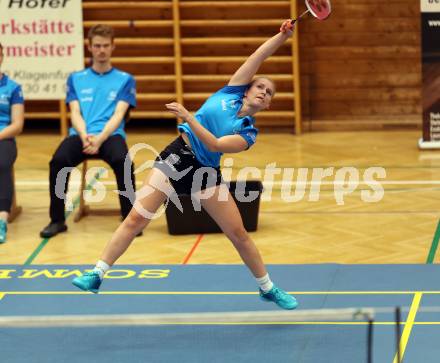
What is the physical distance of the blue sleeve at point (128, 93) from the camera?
29.3ft

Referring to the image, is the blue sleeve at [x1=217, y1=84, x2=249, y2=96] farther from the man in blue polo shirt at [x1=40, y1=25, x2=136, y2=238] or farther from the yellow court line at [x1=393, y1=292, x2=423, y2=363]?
the man in blue polo shirt at [x1=40, y1=25, x2=136, y2=238]

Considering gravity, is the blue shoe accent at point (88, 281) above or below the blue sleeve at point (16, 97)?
below

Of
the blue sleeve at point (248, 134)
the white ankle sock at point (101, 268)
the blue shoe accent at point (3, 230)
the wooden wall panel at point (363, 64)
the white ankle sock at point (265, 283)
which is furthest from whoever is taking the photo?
the wooden wall panel at point (363, 64)

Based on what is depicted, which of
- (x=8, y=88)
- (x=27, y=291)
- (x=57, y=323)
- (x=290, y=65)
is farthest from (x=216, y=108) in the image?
(x=290, y=65)

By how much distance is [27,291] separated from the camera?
7.14 meters

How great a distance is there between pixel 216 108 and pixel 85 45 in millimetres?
6691

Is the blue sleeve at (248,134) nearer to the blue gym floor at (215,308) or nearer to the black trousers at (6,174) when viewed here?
the blue gym floor at (215,308)

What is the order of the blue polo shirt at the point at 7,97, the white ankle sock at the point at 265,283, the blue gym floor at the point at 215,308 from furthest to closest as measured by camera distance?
the blue polo shirt at the point at 7,97 → the white ankle sock at the point at 265,283 → the blue gym floor at the point at 215,308

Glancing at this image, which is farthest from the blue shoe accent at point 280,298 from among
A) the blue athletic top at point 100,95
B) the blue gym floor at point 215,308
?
the blue athletic top at point 100,95

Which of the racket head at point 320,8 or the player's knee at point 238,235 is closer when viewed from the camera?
the player's knee at point 238,235

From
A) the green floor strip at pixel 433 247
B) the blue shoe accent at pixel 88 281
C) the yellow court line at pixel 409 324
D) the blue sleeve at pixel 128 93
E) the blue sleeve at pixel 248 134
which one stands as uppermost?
the blue sleeve at pixel 128 93

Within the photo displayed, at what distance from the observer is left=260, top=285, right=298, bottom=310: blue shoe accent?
6.50 m

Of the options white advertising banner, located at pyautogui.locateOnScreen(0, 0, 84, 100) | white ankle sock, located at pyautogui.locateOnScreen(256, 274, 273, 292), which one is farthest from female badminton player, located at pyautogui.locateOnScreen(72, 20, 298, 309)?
white advertising banner, located at pyautogui.locateOnScreen(0, 0, 84, 100)

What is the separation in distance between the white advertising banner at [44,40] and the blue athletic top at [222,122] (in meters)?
5.53
